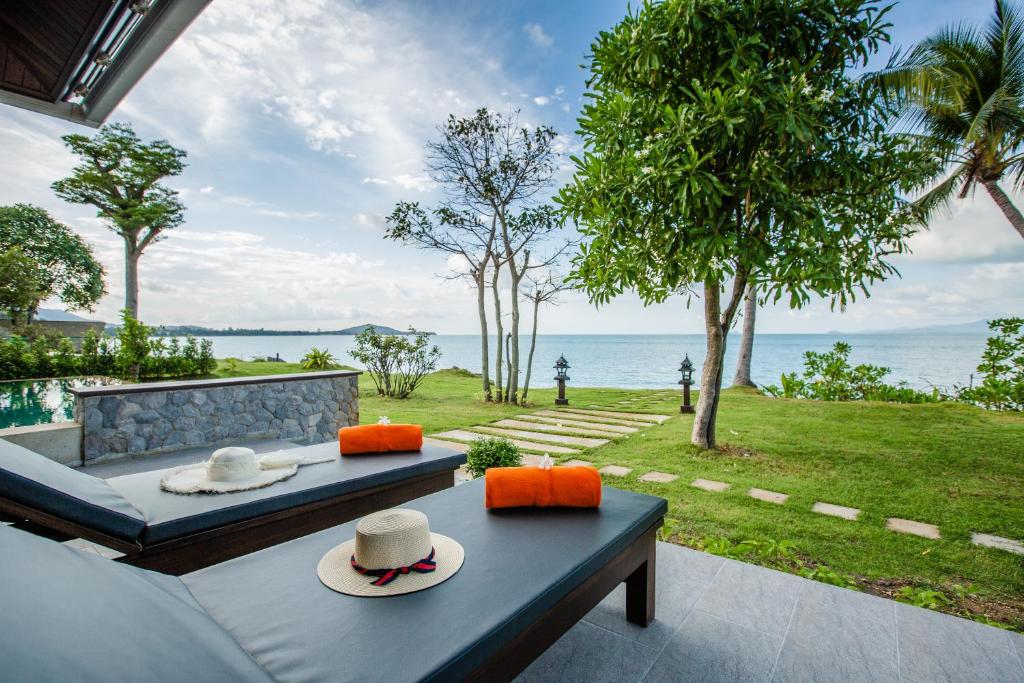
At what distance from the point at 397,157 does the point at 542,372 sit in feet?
75.7

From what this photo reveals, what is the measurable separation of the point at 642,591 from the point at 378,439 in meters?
1.62

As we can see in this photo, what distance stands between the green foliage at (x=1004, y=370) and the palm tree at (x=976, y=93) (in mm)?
1280

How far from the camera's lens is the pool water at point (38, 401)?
13.7 ft

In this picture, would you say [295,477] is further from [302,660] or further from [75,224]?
[75,224]

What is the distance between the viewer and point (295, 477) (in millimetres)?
2201

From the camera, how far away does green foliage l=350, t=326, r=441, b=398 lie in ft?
27.9

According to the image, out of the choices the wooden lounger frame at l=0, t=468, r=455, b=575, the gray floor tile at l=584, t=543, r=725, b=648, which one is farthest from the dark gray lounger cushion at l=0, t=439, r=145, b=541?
the gray floor tile at l=584, t=543, r=725, b=648

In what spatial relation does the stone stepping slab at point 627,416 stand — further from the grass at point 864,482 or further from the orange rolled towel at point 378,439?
the orange rolled towel at point 378,439

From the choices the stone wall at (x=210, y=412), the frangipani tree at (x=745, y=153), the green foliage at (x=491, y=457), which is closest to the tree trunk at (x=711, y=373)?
the frangipani tree at (x=745, y=153)

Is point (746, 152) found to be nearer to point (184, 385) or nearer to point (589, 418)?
point (589, 418)

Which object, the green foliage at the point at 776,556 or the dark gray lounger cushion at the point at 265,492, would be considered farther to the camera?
the green foliage at the point at 776,556

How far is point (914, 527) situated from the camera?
2666mm

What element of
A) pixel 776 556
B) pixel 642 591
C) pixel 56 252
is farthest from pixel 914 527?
pixel 56 252

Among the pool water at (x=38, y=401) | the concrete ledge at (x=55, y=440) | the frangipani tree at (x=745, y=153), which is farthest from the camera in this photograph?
the pool water at (x=38, y=401)
